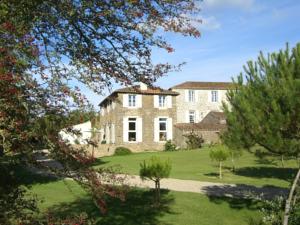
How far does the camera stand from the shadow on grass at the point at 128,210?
1059cm

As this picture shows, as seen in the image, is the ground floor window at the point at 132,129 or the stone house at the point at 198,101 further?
the stone house at the point at 198,101

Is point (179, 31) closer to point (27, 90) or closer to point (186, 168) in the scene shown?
point (27, 90)

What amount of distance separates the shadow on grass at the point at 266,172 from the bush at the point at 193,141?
51.5 ft

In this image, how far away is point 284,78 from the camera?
396 inches

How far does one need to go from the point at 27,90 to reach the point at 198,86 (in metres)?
45.6

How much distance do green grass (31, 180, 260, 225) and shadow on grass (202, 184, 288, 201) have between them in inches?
26.8

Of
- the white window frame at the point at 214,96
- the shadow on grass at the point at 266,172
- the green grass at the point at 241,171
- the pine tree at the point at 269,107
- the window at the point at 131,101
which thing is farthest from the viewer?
the white window frame at the point at 214,96

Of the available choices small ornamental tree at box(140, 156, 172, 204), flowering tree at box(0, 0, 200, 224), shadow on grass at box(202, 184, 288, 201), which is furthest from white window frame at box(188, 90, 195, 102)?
flowering tree at box(0, 0, 200, 224)

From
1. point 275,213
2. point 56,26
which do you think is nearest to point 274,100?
point 275,213

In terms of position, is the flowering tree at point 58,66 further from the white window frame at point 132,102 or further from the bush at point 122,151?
the white window frame at point 132,102

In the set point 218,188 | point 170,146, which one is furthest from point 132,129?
point 218,188

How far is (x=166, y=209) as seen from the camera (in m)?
11.7

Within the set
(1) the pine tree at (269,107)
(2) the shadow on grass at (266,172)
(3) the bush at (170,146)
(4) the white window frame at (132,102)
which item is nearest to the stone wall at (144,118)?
(4) the white window frame at (132,102)

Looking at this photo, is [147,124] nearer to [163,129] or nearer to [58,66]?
[163,129]
